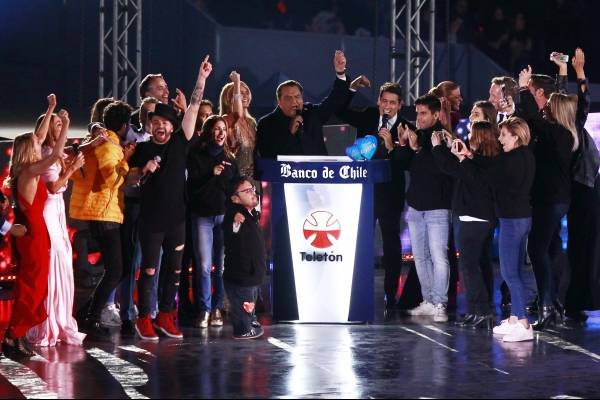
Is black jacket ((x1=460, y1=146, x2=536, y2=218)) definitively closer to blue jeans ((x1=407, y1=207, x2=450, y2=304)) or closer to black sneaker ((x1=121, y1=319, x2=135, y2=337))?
blue jeans ((x1=407, y1=207, x2=450, y2=304))

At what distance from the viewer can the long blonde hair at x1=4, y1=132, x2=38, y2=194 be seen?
8.80m

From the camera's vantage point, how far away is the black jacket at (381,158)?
10648 millimetres

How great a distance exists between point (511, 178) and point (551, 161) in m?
0.66

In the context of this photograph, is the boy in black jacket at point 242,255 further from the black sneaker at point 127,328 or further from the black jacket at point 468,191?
the black jacket at point 468,191

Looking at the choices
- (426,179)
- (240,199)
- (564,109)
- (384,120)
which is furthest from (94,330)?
(564,109)

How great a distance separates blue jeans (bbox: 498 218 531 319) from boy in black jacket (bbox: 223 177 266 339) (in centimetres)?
174

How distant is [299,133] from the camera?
34.5 feet

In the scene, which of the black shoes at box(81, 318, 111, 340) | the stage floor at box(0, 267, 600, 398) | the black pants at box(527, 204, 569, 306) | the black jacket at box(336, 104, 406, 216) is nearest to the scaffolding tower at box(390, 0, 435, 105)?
the black jacket at box(336, 104, 406, 216)

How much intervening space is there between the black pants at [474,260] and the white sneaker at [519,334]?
1.64 feet

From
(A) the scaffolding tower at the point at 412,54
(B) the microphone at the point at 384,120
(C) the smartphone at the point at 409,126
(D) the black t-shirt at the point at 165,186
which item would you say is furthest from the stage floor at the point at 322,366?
(A) the scaffolding tower at the point at 412,54

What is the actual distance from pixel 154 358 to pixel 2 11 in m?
10.2

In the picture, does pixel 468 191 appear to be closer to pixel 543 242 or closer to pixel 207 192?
pixel 543 242

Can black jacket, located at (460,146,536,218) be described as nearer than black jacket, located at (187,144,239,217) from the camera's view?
Yes

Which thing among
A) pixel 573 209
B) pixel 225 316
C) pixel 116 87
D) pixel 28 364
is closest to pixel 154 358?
pixel 28 364
